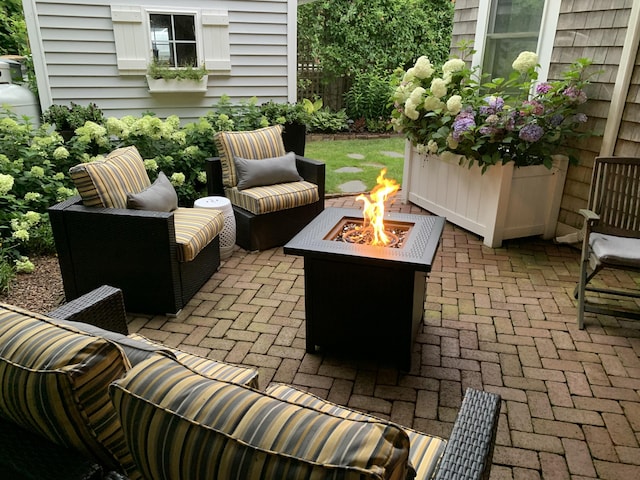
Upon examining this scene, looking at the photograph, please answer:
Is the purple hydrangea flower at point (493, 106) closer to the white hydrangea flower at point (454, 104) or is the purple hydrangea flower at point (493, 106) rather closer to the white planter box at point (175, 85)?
the white hydrangea flower at point (454, 104)

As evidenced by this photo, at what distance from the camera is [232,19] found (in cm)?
558

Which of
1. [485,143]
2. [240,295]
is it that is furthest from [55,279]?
[485,143]

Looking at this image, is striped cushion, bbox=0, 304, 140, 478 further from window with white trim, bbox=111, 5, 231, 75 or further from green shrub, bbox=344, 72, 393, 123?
green shrub, bbox=344, 72, 393, 123

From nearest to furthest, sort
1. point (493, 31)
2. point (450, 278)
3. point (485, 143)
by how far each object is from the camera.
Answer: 1. point (450, 278)
2. point (485, 143)
3. point (493, 31)

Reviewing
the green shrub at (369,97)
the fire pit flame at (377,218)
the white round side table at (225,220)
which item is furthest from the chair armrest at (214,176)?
the green shrub at (369,97)

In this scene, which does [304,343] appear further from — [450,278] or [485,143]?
[485,143]

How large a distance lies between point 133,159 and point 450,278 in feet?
7.60

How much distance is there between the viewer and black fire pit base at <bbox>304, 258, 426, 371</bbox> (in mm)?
2373

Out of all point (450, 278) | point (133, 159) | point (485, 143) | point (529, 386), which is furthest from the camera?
point (485, 143)

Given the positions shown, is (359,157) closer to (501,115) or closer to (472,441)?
(501,115)

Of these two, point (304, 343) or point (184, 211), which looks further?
point (184, 211)

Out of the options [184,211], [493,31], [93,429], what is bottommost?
[184,211]

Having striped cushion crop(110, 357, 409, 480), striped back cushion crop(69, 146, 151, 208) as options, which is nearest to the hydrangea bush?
striped back cushion crop(69, 146, 151, 208)

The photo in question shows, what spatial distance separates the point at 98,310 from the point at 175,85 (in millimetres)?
4152
